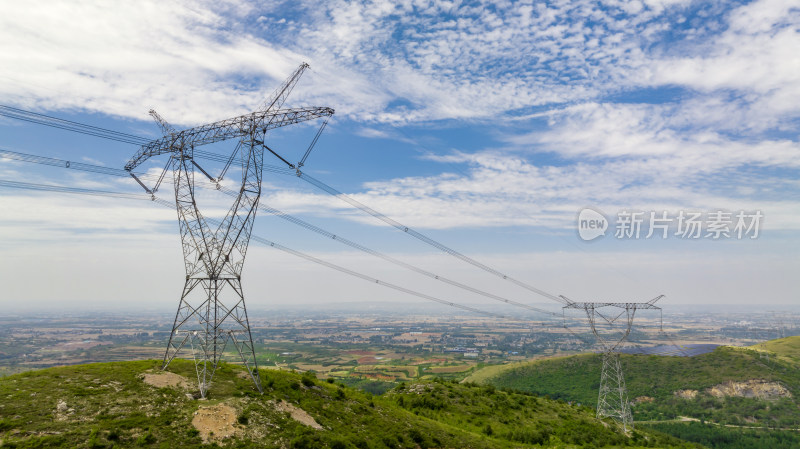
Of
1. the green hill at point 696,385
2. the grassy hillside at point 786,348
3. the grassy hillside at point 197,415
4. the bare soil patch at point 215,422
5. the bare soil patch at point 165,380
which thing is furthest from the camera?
the grassy hillside at point 786,348

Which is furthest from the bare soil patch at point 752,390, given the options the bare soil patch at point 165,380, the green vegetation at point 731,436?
the bare soil patch at point 165,380

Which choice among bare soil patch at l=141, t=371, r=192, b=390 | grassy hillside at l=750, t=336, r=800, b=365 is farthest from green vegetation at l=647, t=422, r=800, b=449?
bare soil patch at l=141, t=371, r=192, b=390

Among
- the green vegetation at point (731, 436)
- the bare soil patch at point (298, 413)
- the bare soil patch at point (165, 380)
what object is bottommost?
the green vegetation at point (731, 436)

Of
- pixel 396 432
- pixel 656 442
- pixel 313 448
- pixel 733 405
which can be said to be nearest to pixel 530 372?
pixel 733 405

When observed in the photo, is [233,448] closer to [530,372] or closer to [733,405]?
[733,405]

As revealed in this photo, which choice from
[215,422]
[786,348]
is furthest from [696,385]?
[215,422]

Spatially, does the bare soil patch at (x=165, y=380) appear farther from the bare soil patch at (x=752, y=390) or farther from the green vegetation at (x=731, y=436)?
the bare soil patch at (x=752, y=390)

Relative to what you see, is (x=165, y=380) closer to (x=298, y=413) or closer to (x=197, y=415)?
(x=197, y=415)
